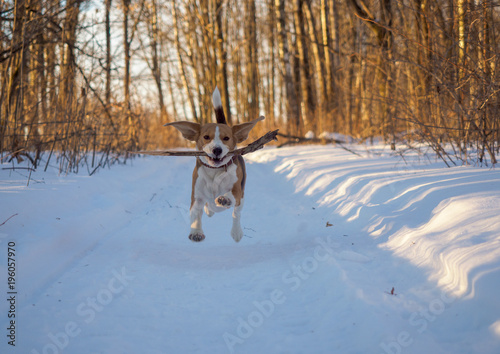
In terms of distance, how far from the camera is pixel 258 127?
18.0m

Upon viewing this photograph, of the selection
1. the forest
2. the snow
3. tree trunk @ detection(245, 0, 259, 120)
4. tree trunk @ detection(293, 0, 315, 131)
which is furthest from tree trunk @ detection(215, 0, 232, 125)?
the snow

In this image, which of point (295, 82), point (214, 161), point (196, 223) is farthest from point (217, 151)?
point (295, 82)

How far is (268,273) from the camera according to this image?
10.1ft

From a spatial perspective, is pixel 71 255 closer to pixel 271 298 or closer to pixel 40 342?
pixel 40 342

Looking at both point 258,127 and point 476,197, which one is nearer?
point 476,197

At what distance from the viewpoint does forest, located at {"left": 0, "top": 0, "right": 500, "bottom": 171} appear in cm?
491

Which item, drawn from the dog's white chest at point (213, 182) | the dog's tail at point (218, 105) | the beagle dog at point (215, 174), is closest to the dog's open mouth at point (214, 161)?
the beagle dog at point (215, 174)

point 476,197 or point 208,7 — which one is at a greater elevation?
point 208,7

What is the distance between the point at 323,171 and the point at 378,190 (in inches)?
82.3

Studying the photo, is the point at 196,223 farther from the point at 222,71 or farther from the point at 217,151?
the point at 222,71

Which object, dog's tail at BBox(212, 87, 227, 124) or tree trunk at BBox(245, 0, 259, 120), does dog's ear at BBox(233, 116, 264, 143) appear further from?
tree trunk at BBox(245, 0, 259, 120)

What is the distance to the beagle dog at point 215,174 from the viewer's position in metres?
3.32

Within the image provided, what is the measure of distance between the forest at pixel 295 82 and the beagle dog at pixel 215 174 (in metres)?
1.88

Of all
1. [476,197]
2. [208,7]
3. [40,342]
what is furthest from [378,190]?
[208,7]
